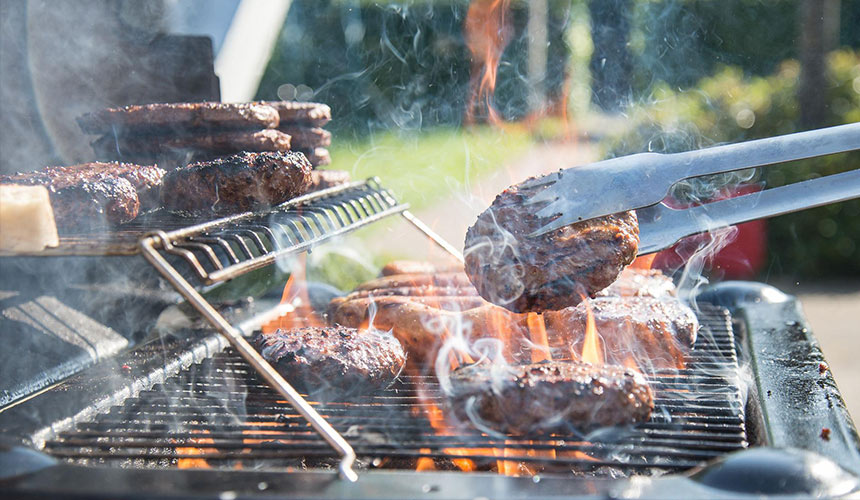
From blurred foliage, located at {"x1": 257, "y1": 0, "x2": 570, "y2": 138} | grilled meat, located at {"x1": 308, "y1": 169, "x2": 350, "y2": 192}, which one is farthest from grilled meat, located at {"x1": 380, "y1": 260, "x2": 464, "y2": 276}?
blurred foliage, located at {"x1": 257, "y1": 0, "x2": 570, "y2": 138}

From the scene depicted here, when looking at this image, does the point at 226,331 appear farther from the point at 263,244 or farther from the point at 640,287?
the point at 640,287

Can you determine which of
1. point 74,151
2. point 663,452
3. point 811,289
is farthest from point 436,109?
point 663,452

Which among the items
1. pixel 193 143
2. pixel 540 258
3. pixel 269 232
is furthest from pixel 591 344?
pixel 193 143

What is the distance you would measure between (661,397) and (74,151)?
116 inches

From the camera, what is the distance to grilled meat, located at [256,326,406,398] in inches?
102

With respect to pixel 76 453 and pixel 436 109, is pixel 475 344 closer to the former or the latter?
pixel 76 453

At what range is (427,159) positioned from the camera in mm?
17766

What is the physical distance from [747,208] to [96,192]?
234cm

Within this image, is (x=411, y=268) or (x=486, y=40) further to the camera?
(x=486, y=40)

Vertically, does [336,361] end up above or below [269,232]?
below

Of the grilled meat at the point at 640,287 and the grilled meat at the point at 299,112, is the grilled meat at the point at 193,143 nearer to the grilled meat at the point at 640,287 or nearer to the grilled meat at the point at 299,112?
the grilled meat at the point at 299,112

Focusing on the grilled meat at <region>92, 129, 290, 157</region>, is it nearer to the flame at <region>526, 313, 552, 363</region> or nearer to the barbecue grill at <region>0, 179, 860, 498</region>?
the barbecue grill at <region>0, 179, 860, 498</region>

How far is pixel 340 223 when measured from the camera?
3.06m

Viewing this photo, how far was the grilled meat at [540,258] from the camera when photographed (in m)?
2.51
